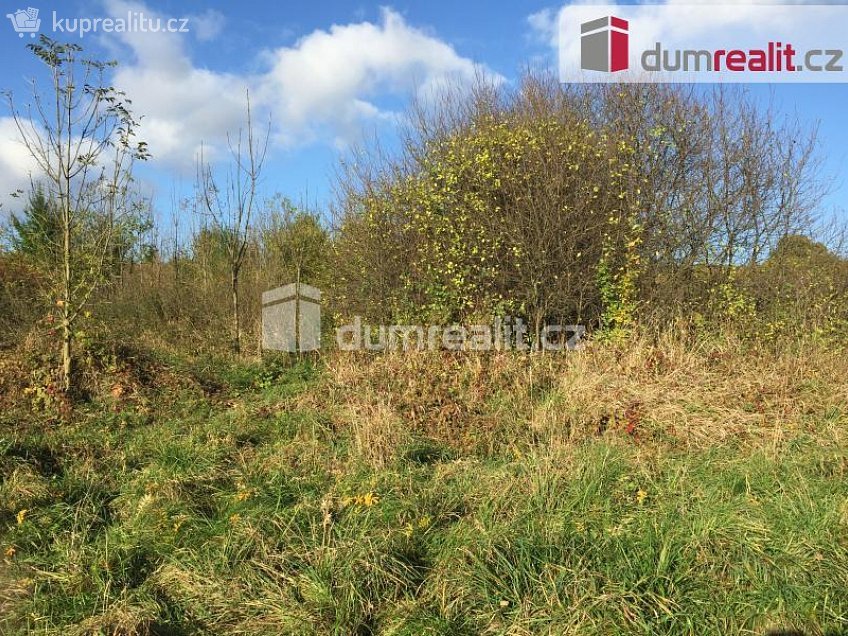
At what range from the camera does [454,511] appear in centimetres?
333

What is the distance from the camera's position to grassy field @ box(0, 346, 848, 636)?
240cm

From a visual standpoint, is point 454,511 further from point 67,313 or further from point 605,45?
point 605,45

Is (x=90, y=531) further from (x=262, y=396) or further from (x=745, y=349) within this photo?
(x=745, y=349)

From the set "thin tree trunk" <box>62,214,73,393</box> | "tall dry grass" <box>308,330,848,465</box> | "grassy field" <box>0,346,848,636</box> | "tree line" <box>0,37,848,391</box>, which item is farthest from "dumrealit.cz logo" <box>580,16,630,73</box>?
"thin tree trunk" <box>62,214,73,393</box>

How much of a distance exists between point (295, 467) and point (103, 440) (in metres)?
2.23

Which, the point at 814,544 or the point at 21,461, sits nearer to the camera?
the point at 814,544

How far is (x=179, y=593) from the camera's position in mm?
2621

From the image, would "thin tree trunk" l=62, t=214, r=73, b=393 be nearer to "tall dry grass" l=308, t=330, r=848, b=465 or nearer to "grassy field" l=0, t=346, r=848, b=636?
"grassy field" l=0, t=346, r=848, b=636

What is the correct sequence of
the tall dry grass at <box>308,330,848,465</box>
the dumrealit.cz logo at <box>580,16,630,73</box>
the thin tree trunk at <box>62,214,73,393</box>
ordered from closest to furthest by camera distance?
1. the tall dry grass at <box>308,330,848,465</box>
2. the thin tree trunk at <box>62,214,73,393</box>
3. the dumrealit.cz logo at <box>580,16,630,73</box>

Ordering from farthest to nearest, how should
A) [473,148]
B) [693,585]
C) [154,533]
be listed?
[473,148] → [154,533] → [693,585]

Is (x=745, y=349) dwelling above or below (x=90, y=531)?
above

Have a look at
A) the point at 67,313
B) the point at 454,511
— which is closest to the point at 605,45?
the point at 454,511

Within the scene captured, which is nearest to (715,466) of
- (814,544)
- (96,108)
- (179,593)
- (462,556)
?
(814,544)

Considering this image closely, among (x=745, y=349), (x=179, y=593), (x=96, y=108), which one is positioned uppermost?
(x=96, y=108)
